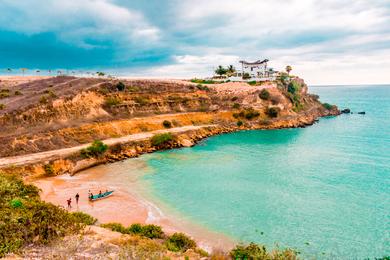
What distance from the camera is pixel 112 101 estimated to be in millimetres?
72938

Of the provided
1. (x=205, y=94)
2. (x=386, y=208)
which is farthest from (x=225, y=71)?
(x=386, y=208)

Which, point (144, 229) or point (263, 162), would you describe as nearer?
point (144, 229)

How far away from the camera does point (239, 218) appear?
92.2 ft

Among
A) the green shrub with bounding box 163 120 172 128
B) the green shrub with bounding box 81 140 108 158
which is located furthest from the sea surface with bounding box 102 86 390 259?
the green shrub with bounding box 163 120 172 128

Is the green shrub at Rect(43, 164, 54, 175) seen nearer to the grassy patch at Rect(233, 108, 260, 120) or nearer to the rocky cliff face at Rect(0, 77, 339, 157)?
the rocky cliff face at Rect(0, 77, 339, 157)

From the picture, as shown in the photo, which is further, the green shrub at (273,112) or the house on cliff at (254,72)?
the house on cliff at (254,72)

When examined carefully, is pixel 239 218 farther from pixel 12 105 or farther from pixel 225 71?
pixel 225 71

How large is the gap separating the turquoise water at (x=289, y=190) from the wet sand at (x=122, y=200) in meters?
1.44

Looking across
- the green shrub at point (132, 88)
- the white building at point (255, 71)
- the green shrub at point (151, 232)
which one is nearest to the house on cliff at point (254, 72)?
the white building at point (255, 71)

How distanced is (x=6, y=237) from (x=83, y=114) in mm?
51514

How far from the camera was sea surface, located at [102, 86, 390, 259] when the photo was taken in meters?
24.6

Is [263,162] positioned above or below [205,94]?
below

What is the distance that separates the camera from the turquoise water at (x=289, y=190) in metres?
24.7

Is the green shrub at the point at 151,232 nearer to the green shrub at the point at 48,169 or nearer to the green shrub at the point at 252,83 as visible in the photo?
the green shrub at the point at 48,169
